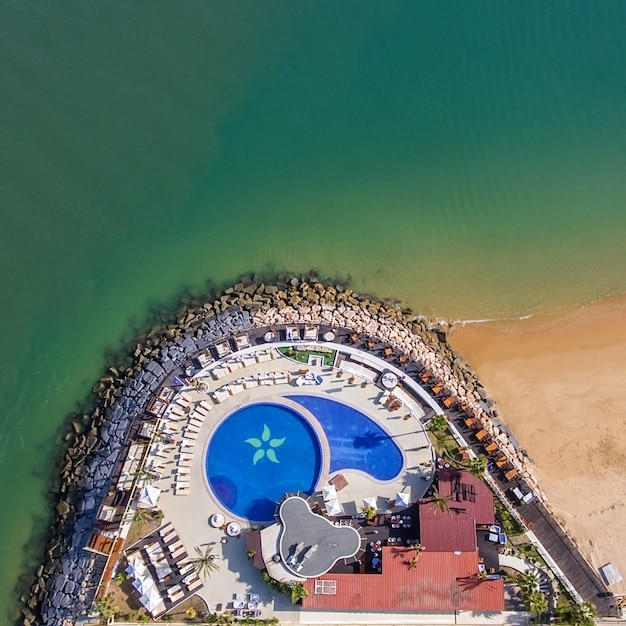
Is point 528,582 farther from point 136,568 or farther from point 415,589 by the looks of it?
point 136,568

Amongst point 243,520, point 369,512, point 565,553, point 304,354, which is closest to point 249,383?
point 304,354

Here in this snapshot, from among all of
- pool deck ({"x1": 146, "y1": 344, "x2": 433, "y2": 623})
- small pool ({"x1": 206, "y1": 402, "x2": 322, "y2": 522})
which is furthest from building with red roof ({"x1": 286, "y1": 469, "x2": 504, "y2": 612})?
small pool ({"x1": 206, "y1": 402, "x2": 322, "y2": 522})

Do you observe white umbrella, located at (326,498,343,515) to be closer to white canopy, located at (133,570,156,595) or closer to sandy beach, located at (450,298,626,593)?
white canopy, located at (133,570,156,595)

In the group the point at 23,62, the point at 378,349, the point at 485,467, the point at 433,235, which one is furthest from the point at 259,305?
the point at 23,62

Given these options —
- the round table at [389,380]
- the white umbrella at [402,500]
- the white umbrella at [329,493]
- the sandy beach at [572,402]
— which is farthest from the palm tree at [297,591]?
the sandy beach at [572,402]

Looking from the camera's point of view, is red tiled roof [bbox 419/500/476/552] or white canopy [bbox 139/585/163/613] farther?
red tiled roof [bbox 419/500/476/552]

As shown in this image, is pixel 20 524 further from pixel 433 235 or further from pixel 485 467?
pixel 433 235
